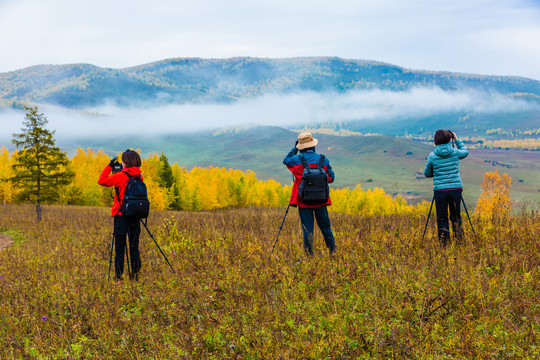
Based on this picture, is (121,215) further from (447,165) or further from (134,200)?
(447,165)

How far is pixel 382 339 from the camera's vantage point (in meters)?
4.09

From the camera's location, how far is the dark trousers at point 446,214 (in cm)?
760

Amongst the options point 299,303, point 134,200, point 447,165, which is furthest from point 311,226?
point 134,200

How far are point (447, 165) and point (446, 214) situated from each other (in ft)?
3.27

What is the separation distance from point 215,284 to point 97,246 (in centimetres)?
617

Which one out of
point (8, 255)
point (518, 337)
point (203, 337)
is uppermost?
point (518, 337)

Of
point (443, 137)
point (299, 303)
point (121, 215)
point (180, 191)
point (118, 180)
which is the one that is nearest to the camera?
point (299, 303)

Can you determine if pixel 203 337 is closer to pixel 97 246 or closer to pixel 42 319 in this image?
pixel 42 319

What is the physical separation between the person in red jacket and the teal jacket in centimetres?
593

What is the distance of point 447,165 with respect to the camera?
7.83 metres

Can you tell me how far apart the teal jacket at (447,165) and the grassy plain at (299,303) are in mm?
1181

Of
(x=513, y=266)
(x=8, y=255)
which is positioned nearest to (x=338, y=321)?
(x=513, y=266)

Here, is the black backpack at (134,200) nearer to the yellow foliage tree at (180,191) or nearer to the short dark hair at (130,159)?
the short dark hair at (130,159)

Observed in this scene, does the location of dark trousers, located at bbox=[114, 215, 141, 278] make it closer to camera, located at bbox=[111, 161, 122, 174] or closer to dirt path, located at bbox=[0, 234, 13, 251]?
camera, located at bbox=[111, 161, 122, 174]
